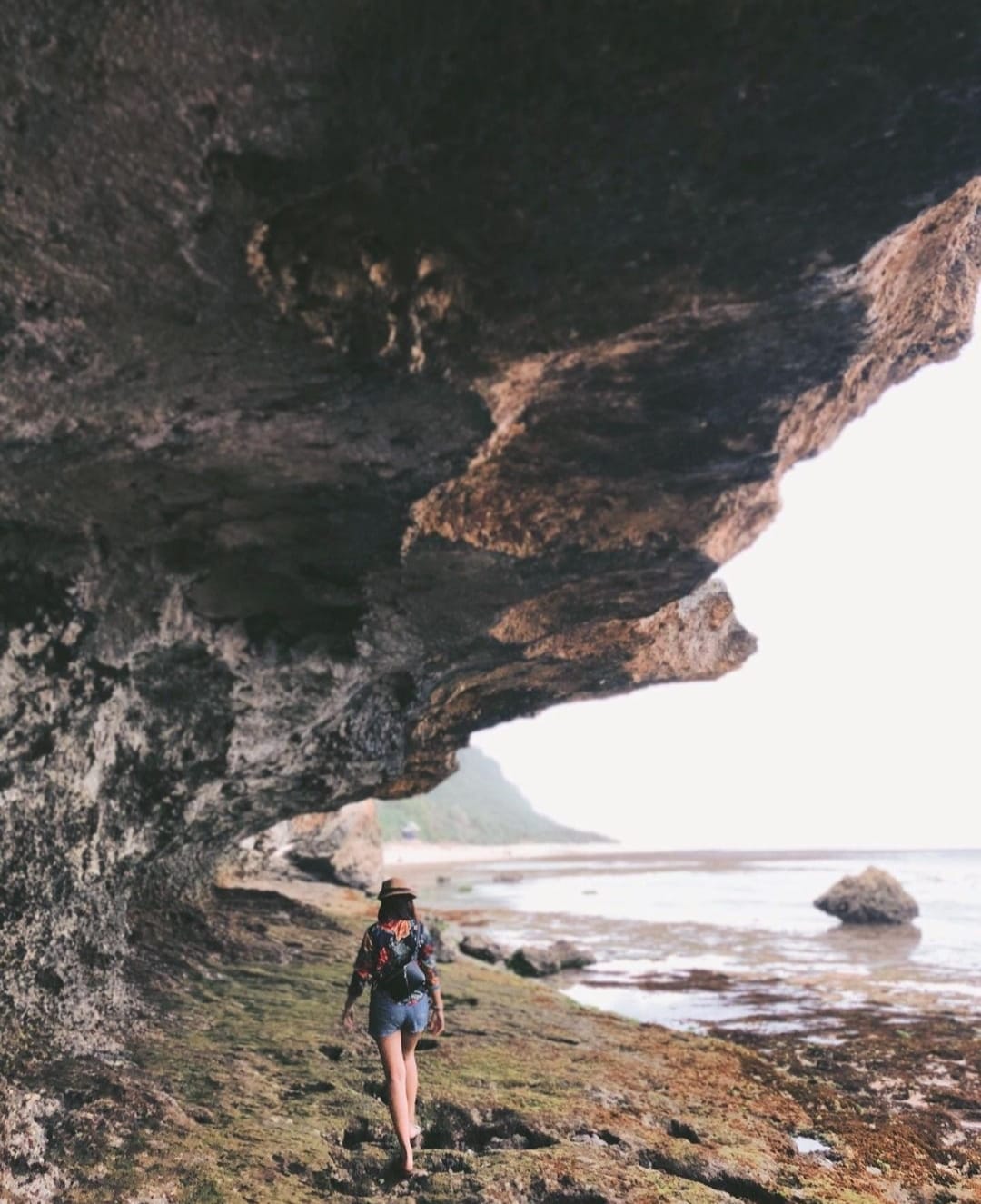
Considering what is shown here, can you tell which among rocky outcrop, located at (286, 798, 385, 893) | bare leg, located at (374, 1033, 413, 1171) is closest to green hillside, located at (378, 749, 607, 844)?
rocky outcrop, located at (286, 798, 385, 893)

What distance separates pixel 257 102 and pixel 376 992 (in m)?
6.04

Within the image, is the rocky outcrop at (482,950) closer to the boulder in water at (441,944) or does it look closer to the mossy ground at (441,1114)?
the boulder in water at (441,944)

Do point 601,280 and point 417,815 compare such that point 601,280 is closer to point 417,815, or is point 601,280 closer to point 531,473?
point 531,473

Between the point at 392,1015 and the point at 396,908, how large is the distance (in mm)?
784

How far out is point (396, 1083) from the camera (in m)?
6.30

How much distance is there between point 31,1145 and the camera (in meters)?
5.79

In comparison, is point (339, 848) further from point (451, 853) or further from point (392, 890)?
point (451, 853)

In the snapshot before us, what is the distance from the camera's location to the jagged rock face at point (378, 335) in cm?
387

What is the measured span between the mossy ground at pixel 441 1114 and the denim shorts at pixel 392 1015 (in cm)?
102

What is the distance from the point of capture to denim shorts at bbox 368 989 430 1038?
6.29 meters

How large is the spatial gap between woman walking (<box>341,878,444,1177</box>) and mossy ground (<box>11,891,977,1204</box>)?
473mm

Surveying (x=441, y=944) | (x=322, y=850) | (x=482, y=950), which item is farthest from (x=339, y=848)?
(x=441, y=944)

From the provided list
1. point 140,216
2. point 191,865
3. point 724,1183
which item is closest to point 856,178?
point 140,216

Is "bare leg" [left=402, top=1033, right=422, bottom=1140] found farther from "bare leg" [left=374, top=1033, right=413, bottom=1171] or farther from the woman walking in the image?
"bare leg" [left=374, top=1033, right=413, bottom=1171]
